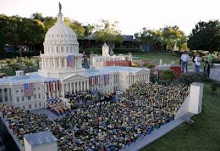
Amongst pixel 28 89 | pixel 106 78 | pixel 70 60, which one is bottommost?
pixel 28 89

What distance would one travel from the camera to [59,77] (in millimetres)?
35406

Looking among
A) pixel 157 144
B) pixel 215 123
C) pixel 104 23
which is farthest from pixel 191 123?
pixel 104 23

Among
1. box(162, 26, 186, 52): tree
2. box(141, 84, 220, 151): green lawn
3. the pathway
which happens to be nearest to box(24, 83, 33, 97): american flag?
the pathway

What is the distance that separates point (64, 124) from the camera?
23828 mm

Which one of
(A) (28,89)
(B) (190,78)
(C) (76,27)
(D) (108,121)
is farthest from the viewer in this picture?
(C) (76,27)

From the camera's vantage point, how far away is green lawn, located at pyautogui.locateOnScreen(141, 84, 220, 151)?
21.1 meters

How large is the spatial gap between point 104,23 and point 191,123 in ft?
246

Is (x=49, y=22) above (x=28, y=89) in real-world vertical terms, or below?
above

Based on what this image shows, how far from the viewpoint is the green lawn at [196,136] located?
2111 centimetres

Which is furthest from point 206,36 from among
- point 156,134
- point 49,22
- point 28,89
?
point 28,89

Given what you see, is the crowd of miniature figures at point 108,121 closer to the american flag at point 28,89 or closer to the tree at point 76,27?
the american flag at point 28,89

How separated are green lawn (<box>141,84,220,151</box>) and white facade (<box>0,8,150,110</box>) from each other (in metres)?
15.8

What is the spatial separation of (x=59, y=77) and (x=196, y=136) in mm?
22417

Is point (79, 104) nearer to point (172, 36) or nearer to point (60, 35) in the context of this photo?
point (60, 35)
